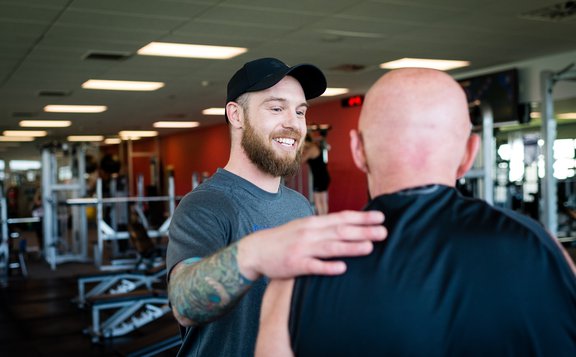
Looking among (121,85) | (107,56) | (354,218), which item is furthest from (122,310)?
(121,85)

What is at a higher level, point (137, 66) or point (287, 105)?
point (137, 66)

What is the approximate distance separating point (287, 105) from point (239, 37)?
13.1ft

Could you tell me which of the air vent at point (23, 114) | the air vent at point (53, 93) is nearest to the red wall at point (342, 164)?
the air vent at point (53, 93)

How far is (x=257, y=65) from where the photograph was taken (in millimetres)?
1402

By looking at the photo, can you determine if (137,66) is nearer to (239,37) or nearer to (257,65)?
(239,37)

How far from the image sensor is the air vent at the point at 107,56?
5824mm

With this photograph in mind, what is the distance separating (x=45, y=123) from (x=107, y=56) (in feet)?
22.4

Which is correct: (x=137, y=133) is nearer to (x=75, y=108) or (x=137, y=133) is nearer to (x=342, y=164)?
(x=75, y=108)

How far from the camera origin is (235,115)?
1.47 meters

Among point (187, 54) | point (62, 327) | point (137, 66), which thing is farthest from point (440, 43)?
point (62, 327)

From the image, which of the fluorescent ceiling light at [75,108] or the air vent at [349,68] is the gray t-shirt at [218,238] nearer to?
the air vent at [349,68]

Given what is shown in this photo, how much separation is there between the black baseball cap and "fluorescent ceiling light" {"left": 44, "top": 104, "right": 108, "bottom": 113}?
8.79m

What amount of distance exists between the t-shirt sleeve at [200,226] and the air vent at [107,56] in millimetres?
4872

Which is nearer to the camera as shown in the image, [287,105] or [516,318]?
[516,318]
